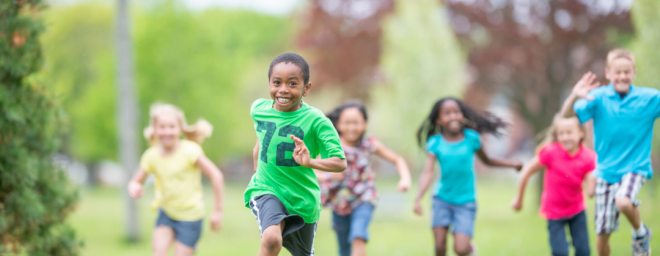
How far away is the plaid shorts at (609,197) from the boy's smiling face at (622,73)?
31.1 inches

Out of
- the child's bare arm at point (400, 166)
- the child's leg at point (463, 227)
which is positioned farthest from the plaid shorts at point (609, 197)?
the child's bare arm at point (400, 166)

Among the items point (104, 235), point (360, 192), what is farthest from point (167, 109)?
point (104, 235)

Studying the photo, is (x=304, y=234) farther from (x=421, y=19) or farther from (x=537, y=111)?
(x=537, y=111)

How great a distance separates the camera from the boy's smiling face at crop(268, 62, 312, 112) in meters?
4.00

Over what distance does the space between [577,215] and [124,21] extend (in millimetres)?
8682

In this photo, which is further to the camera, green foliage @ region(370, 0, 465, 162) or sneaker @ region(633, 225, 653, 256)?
green foliage @ region(370, 0, 465, 162)

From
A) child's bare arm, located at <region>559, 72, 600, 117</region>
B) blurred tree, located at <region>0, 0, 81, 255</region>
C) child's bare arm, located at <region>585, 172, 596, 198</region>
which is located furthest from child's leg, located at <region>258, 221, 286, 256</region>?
blurred tree, located at <region>0, 0, 81, 255</region>

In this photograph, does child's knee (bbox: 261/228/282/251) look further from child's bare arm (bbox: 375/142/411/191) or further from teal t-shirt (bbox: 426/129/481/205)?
teal t-shirt (bbox: 426/129/481/205)

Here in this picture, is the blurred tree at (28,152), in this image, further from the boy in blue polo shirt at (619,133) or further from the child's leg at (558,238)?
the boy in blue polo shirt at (619,133)

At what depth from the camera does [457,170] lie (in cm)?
624

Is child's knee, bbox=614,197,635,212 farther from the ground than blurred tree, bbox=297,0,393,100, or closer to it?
closer to it

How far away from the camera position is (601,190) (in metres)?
5.57

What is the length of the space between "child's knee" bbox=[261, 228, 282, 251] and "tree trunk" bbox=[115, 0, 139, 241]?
819 cm

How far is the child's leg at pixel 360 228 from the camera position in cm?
607
